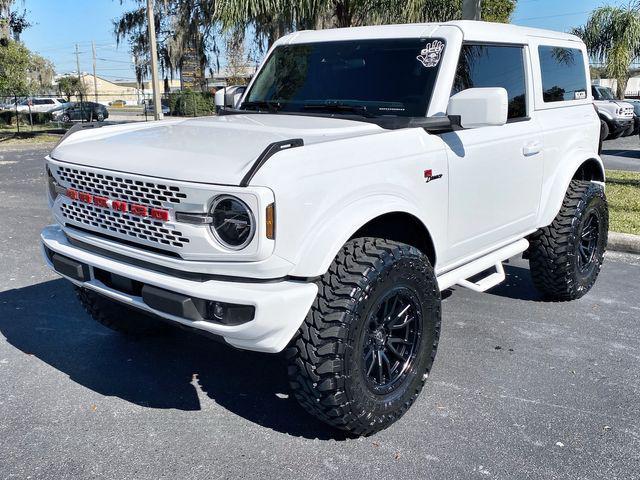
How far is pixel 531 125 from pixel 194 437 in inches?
117

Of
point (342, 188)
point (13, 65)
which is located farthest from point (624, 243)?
point (13, 65)

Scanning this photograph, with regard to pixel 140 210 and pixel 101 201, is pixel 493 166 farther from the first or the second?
pixel 101 201

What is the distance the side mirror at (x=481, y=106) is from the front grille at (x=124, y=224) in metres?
1.64

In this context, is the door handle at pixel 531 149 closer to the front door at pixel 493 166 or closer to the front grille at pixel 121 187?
the front door at pixel 493 166

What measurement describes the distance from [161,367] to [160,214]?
1.47m

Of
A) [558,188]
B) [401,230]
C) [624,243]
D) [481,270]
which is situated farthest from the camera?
[624,243]

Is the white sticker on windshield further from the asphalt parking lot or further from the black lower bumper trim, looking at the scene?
the black lower bumper trim

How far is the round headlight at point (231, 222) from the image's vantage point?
2617mm

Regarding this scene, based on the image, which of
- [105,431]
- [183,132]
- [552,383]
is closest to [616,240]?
[552,383]

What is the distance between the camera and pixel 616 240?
22.4ft

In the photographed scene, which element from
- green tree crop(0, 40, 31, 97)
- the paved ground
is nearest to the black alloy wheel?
the paved ground

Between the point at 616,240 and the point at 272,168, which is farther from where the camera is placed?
the point at 616,240

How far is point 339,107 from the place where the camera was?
12.9 feet

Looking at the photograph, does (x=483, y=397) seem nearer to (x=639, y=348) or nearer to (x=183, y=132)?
(x=639, y=348)
